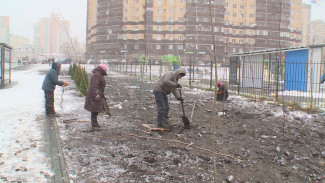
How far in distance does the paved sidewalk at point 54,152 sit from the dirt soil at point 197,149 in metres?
0.11

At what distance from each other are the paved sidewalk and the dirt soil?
4.5 inches

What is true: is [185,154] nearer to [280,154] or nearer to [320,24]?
[280,154]

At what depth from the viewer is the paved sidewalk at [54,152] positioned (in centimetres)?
377

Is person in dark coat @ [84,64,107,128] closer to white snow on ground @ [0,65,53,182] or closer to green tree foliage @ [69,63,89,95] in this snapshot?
white snow on ground @ [0,65,53,182]

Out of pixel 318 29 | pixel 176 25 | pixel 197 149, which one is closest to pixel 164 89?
pixel 197 149

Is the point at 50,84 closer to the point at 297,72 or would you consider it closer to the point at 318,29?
the point at 318,29

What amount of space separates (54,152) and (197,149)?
254cm

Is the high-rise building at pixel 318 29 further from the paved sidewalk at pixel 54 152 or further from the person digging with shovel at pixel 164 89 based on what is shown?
the paved sidewalk at pixel 54 152

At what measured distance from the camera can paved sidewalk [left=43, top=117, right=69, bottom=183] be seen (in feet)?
12.4

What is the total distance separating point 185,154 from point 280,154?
1.73 meters

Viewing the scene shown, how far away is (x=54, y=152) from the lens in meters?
4.72

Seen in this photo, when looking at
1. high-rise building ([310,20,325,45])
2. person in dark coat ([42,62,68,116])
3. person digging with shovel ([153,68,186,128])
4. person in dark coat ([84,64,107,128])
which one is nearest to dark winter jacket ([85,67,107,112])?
person in dark coat ([84,64,107,128])

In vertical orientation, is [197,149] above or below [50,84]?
below

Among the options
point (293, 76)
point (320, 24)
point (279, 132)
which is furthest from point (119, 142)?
point (293, 76)
